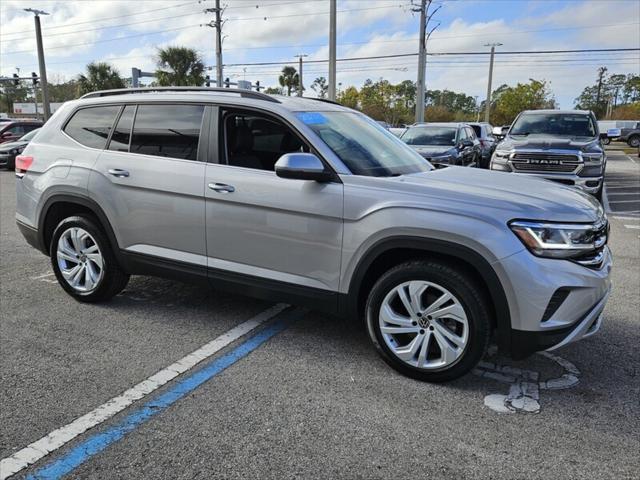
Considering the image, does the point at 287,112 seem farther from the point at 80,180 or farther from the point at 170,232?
the point at 80,180

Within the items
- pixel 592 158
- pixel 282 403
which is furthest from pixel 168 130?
pixel 592 158

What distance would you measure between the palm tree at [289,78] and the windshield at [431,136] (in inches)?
2020

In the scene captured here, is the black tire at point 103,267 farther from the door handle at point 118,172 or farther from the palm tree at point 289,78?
the palm tree at point 289,78

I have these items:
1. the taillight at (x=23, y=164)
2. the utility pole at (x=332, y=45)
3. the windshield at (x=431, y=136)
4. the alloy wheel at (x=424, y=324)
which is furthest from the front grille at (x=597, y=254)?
the utility pole at (x=332, y=45)

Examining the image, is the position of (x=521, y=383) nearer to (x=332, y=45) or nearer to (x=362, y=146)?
(x=362, y=146)

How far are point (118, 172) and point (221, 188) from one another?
103 centimetres

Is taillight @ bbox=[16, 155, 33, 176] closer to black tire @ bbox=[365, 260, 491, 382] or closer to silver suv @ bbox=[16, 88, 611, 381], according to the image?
silver suv @ bbox=[16, 88, 611, 381]

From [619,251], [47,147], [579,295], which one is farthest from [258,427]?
[619,251]

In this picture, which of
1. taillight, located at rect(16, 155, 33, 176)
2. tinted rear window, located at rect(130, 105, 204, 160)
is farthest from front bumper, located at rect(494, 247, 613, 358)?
taillight, located at rect(16, 155, 33, 176)

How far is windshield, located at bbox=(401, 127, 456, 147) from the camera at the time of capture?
492 inches

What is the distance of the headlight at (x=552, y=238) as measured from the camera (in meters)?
2.91

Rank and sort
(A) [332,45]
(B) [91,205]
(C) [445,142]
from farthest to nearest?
(A) [332,45] → (C) [445,142] → (B) [91,205]

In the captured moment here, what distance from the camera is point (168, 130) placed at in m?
4.07

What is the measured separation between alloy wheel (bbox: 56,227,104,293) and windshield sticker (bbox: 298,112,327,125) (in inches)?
83.0
